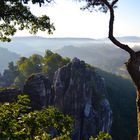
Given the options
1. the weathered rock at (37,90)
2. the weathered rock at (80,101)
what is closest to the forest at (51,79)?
the weathered rock at (80,101)

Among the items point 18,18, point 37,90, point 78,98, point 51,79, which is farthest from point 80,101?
point 18,18

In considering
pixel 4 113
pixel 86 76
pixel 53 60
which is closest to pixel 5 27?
pixel 4 113

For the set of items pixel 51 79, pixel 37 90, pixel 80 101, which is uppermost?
pixel 37 90

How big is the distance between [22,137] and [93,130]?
70.3m

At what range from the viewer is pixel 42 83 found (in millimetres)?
71438

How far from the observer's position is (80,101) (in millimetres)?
83125

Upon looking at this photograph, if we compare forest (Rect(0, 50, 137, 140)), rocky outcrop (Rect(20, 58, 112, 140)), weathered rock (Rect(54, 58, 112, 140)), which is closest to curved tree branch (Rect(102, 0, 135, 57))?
rocky outcrop (Rect(20, 58, 112, 140))

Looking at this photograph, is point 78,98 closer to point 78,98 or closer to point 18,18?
point 78,98

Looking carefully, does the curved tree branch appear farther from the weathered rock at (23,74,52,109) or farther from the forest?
the forest

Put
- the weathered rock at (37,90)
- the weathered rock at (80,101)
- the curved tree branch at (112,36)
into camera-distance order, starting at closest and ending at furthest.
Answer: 1. the curved tree branch at (112,36)
2. the weathered rock at (37,90)
3. the weathered rock at (80,101)

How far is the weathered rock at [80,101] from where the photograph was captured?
8056cm

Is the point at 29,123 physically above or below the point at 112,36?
below

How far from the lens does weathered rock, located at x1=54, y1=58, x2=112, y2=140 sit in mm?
80562

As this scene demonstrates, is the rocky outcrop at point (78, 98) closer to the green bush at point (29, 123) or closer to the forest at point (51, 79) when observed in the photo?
the forest at point (51, 79)
